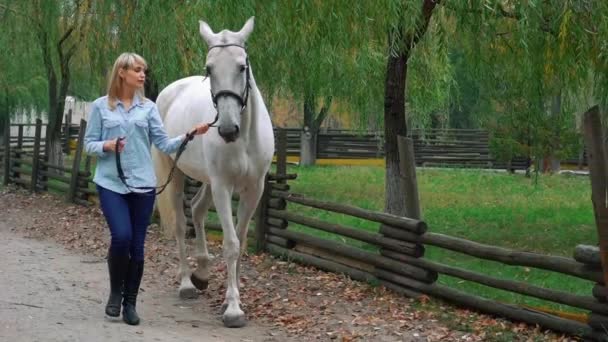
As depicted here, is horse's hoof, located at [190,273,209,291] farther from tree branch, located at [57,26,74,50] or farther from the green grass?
tree branch, located at [57,26,74,50]

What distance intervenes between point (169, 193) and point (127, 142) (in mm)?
2261

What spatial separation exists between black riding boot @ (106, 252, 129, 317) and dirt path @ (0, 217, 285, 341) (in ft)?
0.32

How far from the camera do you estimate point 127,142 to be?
6223 millimetres

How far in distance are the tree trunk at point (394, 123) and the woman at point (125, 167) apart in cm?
422

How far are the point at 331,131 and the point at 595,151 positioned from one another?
29724 mm

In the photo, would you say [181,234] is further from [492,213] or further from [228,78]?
[492,213]

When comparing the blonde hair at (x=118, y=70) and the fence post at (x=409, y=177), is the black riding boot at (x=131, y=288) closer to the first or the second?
the blonde hair at (x=118, y=70)

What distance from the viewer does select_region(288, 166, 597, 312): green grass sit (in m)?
8.88

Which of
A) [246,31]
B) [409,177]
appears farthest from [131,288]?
[409,177]

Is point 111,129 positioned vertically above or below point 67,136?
above

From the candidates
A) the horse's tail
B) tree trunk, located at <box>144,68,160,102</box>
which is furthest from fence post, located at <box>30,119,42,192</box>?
the horse's tail

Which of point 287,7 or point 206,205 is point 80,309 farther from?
point 287,7

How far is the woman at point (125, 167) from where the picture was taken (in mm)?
6133

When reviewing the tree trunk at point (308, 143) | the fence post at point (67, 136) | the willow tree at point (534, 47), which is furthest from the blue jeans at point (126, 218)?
the fence post at point (67, 136)
